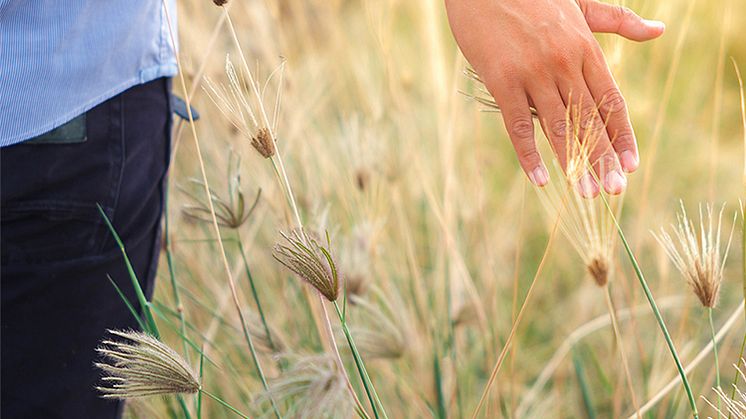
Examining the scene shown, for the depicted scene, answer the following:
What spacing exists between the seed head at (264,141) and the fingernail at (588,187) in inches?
9.9

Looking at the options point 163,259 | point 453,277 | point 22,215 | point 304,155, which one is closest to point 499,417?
point 453,277

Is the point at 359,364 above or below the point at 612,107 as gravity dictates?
below

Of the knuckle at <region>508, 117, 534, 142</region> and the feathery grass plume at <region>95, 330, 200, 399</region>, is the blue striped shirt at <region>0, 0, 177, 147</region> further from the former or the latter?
the knuckle at <region>508, 117, 534, 142</region>

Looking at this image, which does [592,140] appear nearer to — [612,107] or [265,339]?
[612,107]

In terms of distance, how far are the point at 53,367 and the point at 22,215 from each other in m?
0.16

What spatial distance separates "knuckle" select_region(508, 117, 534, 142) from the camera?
0.57 meters

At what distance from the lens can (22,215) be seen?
2.48ft

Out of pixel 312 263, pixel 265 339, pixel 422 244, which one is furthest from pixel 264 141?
pixel 422 244

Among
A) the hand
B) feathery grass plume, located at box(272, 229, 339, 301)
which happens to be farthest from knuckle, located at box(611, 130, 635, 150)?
feathery grass plume, located at box(272, 229, 339, 301)

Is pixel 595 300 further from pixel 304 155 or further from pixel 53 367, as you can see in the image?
pixel 53 367

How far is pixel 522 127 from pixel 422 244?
3.83 ft

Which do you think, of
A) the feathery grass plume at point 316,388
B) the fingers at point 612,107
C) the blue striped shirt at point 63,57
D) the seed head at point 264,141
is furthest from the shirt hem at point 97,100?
the fingers at point 612,107

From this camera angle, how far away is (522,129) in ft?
1.89

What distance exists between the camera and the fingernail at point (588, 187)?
1.92 feet
